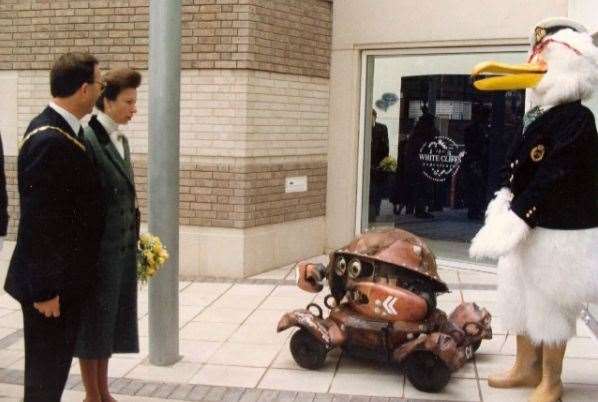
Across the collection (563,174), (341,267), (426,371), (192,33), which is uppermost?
(192,33)

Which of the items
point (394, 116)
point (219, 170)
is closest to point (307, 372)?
point (219, 170)

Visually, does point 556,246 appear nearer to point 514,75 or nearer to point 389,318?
point 514,75

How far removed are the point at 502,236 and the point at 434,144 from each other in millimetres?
4408

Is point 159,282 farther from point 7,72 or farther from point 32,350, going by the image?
point 7,72

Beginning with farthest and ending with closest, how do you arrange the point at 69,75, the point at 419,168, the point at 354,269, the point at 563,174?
the point at 419,168
the point at 354,269
the point at 563,174
the point at 69,75

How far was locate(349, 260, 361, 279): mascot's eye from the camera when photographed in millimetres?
4844

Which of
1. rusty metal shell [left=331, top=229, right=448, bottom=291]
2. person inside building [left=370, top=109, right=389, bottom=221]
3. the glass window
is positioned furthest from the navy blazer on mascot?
person inside building [left=370, top=109, right=389, bottom=221]

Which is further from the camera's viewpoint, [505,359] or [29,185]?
[505,359]

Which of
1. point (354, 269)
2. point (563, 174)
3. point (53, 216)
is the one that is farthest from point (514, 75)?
point (53, 216)

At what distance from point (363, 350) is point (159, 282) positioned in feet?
4.68

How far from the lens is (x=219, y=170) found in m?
7.66

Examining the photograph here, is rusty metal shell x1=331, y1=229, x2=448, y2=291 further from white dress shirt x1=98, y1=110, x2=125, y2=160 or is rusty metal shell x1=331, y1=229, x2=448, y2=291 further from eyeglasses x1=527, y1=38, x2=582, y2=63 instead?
white dress shirt x1=98, y1=110, x2=125, y2=160

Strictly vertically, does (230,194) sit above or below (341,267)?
above

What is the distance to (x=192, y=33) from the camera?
7.68 m
